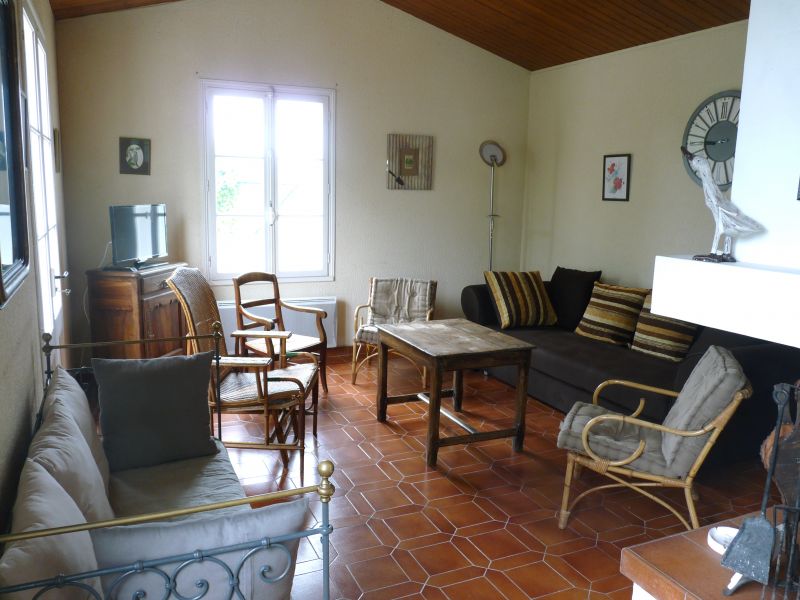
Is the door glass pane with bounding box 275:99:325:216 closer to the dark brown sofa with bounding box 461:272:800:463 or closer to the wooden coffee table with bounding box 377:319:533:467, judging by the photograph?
the dark brown sofa with bounding box 461:272:800:463

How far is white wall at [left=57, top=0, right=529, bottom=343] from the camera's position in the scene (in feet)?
16.8

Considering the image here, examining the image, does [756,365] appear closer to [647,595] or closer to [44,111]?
[647,595]

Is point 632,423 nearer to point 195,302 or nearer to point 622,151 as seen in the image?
point 195,302

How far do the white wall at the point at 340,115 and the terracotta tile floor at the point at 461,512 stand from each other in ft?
6.77

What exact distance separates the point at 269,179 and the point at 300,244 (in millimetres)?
636

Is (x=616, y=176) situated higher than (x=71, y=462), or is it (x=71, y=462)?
(x=616, y=176)

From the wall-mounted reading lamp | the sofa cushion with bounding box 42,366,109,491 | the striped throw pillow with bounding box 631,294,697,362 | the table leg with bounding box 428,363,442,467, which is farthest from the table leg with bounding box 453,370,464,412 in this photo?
the sofa cushion with bounding box 42,366,109,491

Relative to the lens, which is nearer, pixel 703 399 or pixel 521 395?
pixel 703 399

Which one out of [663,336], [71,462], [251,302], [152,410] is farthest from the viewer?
[251,302]

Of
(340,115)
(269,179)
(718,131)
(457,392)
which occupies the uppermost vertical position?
(340,115)

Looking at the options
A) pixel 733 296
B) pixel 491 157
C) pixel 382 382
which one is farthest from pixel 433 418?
pixel 491 157

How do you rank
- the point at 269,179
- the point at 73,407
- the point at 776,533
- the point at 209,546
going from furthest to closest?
the point at 269,179 < the point at 73,407 < the point at 776,533 < the point at 209,546

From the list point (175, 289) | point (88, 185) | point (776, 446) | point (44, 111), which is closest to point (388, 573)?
point (776, 446)

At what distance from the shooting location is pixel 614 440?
3107 millimetres
